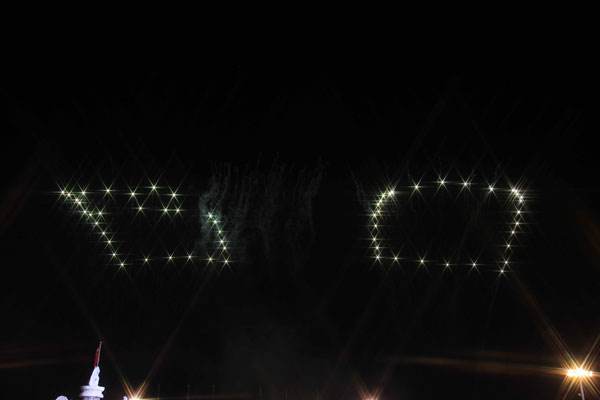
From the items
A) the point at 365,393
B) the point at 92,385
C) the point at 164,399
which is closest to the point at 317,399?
the point at 365,393

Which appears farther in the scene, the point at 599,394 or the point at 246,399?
the point at 246,399

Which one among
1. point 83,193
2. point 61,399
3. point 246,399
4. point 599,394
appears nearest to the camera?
point 61,399

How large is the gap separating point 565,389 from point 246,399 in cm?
1923

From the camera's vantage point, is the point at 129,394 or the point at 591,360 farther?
the point at 129,394

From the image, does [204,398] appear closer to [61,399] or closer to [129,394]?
[129,394]

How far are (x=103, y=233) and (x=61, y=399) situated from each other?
15.7 m

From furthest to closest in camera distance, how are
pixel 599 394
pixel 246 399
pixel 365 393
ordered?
pixel 246 399, pixel 365 393, pixel 599 394

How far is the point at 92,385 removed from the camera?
435 inches

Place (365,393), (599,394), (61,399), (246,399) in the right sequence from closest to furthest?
(61,399) → (599,394) → (365,393) → (246,399)

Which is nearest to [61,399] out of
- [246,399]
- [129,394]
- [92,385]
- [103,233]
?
[92,385]

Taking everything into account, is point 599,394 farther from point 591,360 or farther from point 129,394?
point 129,394

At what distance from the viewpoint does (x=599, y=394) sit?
2309 centimetres

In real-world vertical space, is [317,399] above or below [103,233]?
below

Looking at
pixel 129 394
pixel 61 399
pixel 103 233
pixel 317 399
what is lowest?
pixel 61 399
